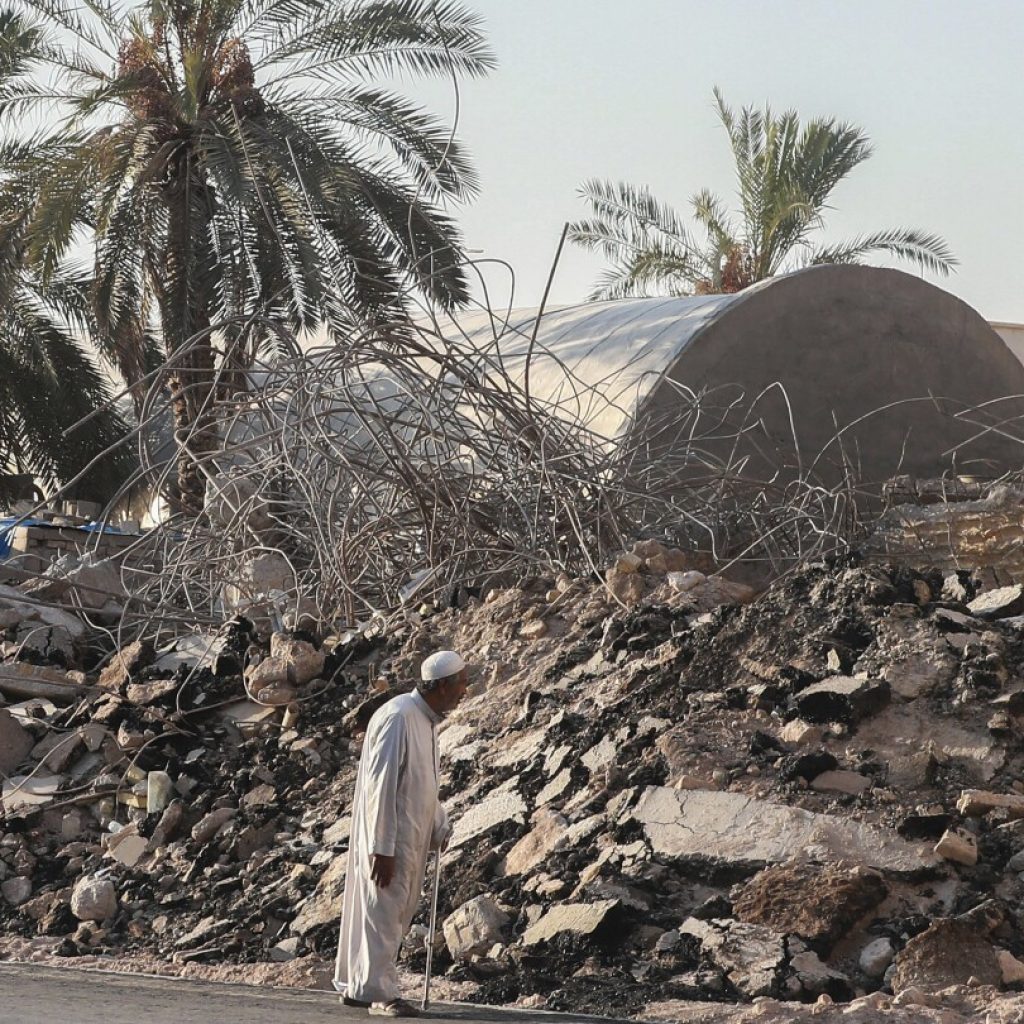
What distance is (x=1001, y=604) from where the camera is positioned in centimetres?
676

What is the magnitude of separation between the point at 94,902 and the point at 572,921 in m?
2.40

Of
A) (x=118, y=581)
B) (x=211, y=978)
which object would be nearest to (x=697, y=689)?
(x=211, y=978)

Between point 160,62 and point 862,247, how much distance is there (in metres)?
10.2

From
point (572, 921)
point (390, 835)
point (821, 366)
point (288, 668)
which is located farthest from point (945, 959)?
point (821, 366)

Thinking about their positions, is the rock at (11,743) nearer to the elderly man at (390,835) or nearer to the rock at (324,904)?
the rock at (324,904)

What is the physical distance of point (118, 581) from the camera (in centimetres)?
1132

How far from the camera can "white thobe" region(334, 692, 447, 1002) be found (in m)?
4.52

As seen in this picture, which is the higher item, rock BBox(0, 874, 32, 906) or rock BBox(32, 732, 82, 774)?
rock BBox(32, 732, 82, 774)

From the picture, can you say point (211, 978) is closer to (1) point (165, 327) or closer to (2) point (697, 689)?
(2) point (697, 689)

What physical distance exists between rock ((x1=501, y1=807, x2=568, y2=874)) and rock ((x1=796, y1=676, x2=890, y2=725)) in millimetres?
1034

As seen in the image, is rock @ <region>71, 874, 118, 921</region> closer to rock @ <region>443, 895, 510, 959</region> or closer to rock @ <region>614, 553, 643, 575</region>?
rock @ <region>443, 895, 510, 959</region>

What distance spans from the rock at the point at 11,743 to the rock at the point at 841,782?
183 inches

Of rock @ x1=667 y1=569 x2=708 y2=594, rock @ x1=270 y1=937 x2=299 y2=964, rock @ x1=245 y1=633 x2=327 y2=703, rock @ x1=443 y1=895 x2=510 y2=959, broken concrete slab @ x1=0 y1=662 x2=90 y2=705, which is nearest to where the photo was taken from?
rock @ x1=443 y1=895 x2=510 y2=959

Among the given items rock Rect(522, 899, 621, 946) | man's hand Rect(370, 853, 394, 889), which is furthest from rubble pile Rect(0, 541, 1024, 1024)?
man's hand Rect(370, 853, 394, 889)
